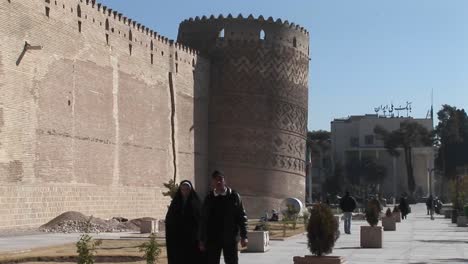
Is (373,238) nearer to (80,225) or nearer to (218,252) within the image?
(218,252)

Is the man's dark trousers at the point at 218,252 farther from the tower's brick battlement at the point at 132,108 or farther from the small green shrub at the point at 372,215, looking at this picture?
the tower's brick battlement at the point at 132,108

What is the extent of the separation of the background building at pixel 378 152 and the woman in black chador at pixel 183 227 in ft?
211

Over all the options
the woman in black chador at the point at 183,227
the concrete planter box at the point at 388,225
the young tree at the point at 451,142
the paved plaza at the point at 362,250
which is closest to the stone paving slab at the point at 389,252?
the paved plaza at the point at 362,250

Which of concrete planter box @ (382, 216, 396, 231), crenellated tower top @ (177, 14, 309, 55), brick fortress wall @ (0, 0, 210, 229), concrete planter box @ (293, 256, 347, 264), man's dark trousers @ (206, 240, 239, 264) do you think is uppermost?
crenellated tower top @ (177, 14, 309, 55)

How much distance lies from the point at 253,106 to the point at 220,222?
2298 cm

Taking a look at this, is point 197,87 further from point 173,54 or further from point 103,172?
point 103,172

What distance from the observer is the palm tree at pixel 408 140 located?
67062 millimetres

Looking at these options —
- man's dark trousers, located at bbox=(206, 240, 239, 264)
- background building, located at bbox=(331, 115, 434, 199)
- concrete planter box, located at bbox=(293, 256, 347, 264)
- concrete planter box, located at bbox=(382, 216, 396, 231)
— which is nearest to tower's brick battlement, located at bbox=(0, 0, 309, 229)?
concrete planter box, located at bbox=(382, 216, 396, 231)

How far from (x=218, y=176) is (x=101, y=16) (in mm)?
16034

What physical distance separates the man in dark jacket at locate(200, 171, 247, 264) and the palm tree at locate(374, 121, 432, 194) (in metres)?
61.0

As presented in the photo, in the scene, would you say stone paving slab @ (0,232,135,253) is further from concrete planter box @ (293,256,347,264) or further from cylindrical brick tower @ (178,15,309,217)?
cylindrical brick tower @ (178,15,309,217)

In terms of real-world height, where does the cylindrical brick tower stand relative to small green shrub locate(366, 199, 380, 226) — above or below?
above

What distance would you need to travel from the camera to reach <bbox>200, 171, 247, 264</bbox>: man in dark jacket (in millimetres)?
7133

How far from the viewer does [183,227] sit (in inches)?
284
